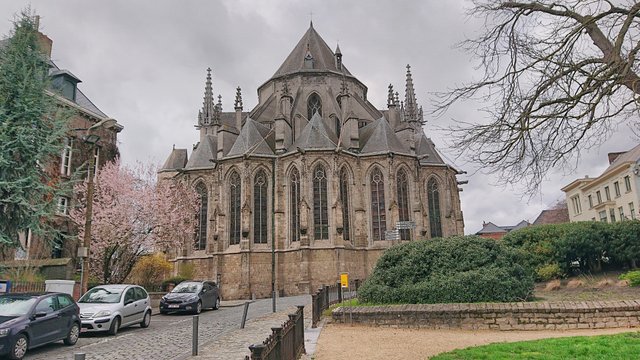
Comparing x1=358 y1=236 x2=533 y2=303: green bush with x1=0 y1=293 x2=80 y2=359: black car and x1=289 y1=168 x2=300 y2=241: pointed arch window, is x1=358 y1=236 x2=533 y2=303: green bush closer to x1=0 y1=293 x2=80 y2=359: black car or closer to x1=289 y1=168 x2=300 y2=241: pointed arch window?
x1=0 y1=293 x2=80 y2=359: black car

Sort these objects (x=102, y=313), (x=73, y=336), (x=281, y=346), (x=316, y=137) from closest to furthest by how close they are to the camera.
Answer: (x=281, y=346), (x=73, y=336), (x=102, y=313), (x=316, y=137)

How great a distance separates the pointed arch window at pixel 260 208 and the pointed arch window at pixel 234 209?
3.63ft

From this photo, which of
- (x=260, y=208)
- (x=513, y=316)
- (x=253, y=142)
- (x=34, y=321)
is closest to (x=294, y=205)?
(x=260, y=208)

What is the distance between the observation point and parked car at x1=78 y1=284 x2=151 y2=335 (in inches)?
527

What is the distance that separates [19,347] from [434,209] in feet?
103

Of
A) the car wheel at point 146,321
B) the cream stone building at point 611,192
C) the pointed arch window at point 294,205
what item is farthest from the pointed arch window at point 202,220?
the cream stone building at point 611,192

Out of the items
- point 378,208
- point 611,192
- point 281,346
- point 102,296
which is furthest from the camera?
→ point 611,192

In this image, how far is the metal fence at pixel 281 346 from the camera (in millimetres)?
4348

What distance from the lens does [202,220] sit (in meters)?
35.9

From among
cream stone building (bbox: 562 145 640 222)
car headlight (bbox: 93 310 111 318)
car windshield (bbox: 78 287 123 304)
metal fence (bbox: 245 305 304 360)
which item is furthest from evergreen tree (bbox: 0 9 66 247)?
cream stone building (bbox: 562 145 640 222)

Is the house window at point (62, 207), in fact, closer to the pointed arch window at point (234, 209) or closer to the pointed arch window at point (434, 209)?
the pointed arch window at point (234, 209)

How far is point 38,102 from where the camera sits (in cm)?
1472

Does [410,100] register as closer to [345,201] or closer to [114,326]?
[345,201]

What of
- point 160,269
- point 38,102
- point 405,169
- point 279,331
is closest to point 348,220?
point 405,169
